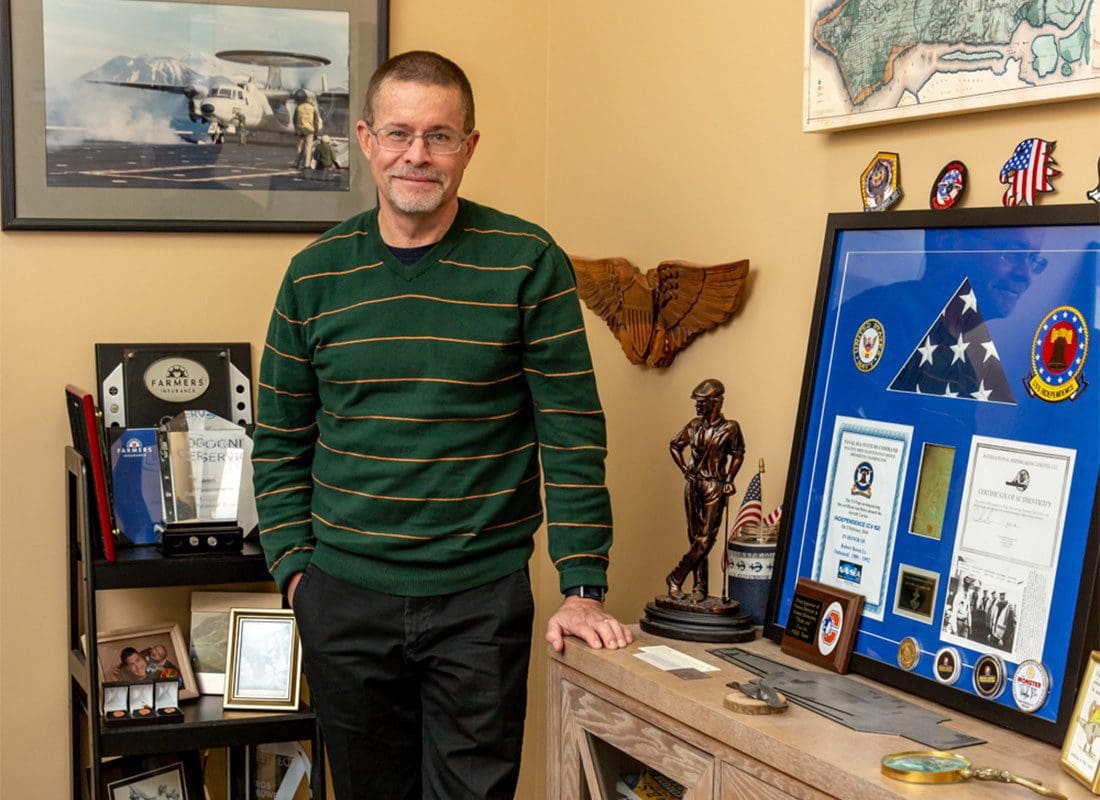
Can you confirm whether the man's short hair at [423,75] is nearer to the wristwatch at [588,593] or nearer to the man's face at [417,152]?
the man's face at [417,152]

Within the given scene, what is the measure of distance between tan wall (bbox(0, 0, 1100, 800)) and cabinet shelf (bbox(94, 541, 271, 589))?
1.16 feet

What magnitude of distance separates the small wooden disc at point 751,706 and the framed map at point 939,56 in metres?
0.84

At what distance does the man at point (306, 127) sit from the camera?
9.32 ft

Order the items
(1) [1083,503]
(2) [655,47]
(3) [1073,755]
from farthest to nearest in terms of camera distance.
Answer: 1. (2) [655,47]
2. (1) [1083,503]
3. (3) [1073,755]

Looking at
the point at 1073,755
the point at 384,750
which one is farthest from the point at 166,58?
the point at 1073,755

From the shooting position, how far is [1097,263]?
61.8 inches

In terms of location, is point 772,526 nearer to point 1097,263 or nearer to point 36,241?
point 1097,263

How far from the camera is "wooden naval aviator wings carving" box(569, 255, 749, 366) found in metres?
2.31

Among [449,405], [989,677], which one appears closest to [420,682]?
[449,405]

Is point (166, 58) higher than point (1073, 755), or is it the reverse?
point (166, 58)

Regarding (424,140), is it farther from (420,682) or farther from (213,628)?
(213,628)

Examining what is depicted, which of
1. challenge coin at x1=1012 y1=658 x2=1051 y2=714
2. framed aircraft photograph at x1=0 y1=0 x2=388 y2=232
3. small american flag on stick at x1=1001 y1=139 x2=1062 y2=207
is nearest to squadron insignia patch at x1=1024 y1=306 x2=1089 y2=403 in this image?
small american flag on stick at x1=1001 y1=139 x2=1062 y2=207

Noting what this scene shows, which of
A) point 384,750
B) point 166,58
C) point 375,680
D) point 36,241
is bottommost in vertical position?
point 384,750

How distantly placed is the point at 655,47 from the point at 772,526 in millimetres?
1019
